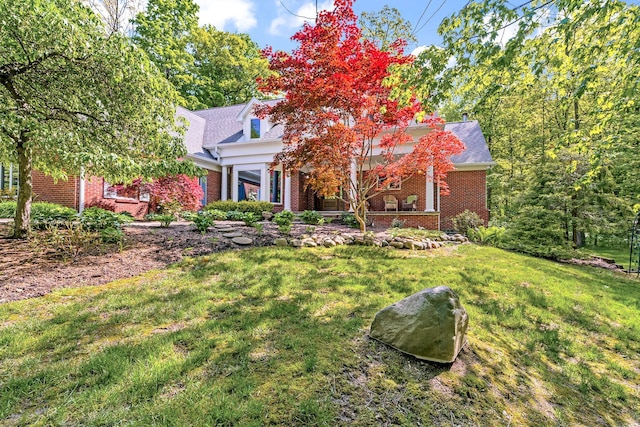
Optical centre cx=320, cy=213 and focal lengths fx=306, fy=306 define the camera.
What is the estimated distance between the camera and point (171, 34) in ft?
63.9

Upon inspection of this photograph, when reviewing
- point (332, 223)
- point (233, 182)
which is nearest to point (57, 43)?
point (332, 223)

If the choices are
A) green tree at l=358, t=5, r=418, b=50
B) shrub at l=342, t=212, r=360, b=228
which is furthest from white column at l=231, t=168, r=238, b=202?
green tree at l=358, t=5, r=418, b=50

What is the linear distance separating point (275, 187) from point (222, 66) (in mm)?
13076

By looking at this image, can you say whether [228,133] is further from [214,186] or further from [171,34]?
[171,34]

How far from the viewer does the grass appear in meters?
1.93

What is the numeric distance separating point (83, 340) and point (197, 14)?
25.4m

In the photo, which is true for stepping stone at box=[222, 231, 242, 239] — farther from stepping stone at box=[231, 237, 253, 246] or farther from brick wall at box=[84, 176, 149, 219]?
brick wall at box=[84, 176, 149, 219]

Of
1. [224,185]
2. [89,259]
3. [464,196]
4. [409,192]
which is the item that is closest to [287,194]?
[224,185]

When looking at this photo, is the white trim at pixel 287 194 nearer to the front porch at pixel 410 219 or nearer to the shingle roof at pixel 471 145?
the front porch at pixel 410 219

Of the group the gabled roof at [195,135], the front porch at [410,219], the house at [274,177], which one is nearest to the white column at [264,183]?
the house at [274,177]

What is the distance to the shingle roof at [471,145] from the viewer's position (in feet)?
44.2

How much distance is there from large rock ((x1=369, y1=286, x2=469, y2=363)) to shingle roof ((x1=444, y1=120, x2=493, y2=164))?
40.2ft

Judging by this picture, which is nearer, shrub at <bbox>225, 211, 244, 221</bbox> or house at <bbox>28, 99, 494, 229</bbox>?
shrub at <bbox>225, 211, 244, 221</bbox>

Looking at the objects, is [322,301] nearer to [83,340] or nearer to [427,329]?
[427,329]
